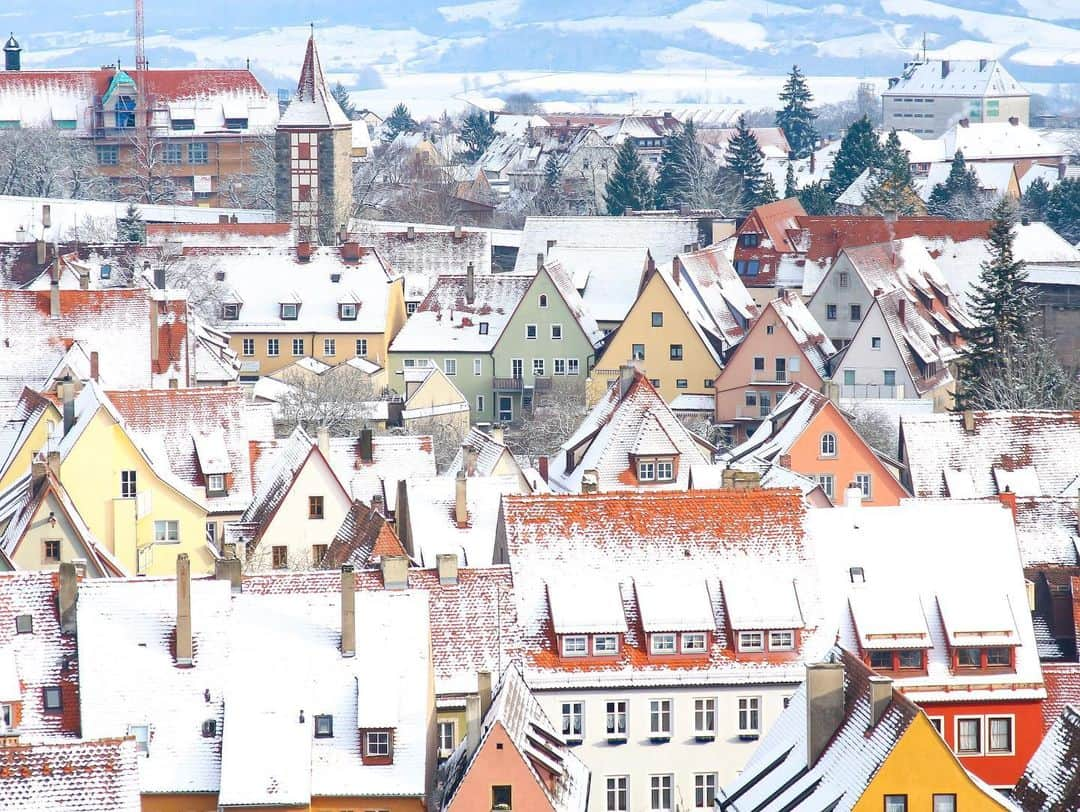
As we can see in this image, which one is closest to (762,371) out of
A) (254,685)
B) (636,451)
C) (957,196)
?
(636,451)

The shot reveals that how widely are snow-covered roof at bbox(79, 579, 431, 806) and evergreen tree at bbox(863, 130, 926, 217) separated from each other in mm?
84143

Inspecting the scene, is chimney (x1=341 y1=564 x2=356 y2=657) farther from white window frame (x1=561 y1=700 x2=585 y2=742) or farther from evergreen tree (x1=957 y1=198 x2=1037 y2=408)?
evergreen tree (x1=957 y1=198 x2=1037 y2=408)

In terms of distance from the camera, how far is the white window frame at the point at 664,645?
165 feet

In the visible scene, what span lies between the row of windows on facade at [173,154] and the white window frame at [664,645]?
125067 millimetres

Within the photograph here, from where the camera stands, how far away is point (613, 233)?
12369 centimetres

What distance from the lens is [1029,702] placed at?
50344mm

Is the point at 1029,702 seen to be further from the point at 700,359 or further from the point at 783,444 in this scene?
the point at 700,359

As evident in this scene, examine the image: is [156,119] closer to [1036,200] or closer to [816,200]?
[816,200]

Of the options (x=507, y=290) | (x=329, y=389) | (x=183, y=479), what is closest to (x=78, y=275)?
(x=329, y=389)

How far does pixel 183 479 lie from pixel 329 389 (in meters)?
28.2

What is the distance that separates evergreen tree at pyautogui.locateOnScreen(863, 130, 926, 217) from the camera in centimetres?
13925

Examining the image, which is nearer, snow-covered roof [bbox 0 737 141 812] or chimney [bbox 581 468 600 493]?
snow-covered roof [bbox 0 737 141 812]

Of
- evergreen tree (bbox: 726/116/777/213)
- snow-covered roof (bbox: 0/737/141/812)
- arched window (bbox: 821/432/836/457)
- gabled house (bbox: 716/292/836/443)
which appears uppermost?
evergreen tree (bbox: 726/116/777/213)

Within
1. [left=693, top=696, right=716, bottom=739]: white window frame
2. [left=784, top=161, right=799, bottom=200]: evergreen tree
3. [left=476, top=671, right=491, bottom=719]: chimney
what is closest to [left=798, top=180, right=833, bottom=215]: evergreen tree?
[left=784, top=161, right=799, bottom=200]: evergreen tree
